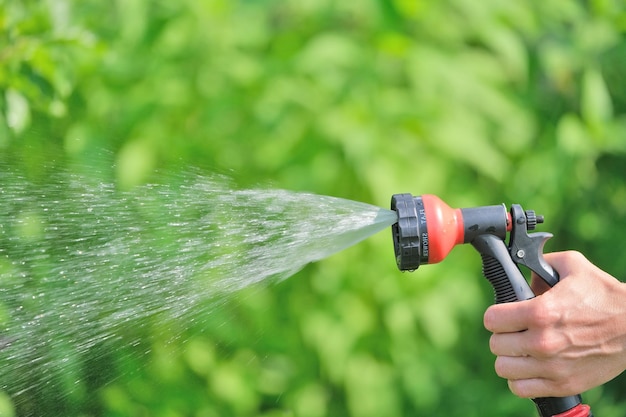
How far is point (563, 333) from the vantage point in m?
1.42

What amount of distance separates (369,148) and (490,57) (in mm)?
657

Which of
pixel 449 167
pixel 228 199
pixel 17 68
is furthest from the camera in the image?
pixel 449 167

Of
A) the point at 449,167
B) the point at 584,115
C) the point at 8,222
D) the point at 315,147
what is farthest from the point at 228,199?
the point at 584,115

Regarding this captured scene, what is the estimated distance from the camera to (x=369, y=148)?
224cm

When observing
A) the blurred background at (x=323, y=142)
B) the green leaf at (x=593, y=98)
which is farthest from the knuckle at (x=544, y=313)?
the green leaf at (x=593, y=98)

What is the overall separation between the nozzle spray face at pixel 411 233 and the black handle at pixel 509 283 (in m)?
0.12

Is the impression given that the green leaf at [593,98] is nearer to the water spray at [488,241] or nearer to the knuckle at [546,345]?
the water spray at [488,241]

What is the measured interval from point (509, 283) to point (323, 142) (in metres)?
0.95

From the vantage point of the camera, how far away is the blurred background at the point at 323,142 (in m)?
2.22

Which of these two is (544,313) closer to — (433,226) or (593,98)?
(433,226)

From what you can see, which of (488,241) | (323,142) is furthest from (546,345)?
(323,142)

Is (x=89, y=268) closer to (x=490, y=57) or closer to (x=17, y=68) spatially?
(x=17, y=68)

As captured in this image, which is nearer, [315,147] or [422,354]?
[315,147]

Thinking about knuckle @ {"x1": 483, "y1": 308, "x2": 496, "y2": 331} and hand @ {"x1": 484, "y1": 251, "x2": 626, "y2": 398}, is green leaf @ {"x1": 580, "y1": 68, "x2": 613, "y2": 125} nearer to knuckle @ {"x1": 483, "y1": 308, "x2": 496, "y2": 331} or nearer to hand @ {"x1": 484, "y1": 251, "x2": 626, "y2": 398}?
hand @ {"x1": 484, "y1": 251, "x2": 626, "y2": 398}
